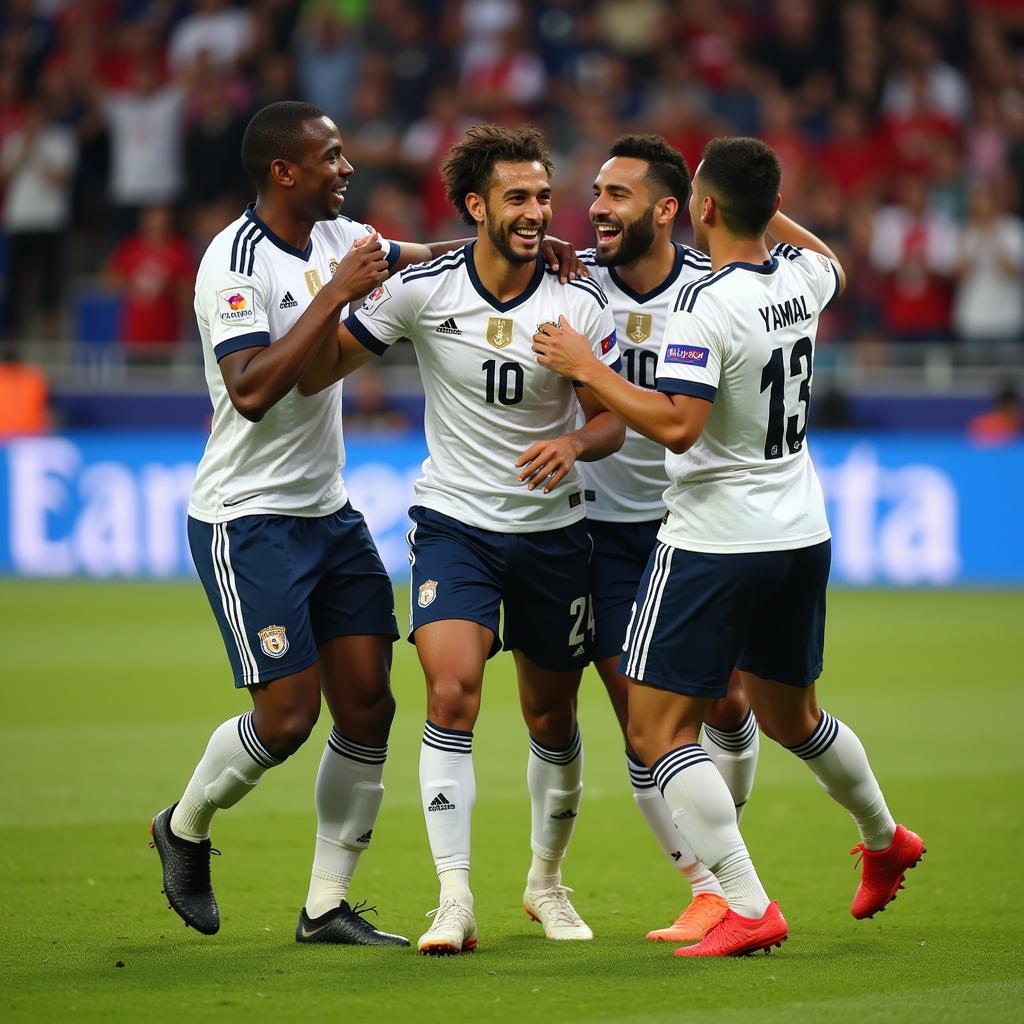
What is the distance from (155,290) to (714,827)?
13.6 m

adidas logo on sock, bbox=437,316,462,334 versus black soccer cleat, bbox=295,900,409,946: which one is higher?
adidas logo on sock, bbox=437,316,462,334

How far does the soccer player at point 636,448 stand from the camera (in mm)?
5957

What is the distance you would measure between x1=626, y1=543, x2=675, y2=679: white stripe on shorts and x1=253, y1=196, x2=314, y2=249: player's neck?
1652 millimetres

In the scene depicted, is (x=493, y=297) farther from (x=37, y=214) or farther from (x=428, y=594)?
(x=37, y=214)

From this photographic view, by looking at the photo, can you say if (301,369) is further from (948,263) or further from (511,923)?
(948,263)

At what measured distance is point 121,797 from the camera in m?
8.09

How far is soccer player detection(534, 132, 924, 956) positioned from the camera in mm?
5176

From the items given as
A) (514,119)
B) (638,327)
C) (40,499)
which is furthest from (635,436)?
(514,119)

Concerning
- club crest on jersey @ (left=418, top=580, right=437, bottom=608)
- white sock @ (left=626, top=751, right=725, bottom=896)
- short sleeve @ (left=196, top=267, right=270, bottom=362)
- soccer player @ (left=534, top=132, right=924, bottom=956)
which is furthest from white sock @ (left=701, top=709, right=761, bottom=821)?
short sleeve @ (left=196, top=267, right=270, bottom=362)

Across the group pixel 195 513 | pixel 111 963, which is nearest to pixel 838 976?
pixel 111 963

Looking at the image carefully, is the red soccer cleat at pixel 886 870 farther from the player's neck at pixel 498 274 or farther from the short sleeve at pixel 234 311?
the short sleeve at pixel 234 311

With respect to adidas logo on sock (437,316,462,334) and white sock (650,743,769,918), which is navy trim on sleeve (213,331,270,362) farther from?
white sock (650,743,769,918)

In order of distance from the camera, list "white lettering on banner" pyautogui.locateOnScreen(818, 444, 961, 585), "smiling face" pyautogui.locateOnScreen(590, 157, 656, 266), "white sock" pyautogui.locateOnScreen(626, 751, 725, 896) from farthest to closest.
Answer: "white lettering on banner" pyautogui.locateOnScreen(818, 444, 961, 585)
"smiling face" pyautogui.locateOnScreen(590, 157, 656, 266)
"white sock" pyautogui.locateOnScreen(626, 751, 725, 896)

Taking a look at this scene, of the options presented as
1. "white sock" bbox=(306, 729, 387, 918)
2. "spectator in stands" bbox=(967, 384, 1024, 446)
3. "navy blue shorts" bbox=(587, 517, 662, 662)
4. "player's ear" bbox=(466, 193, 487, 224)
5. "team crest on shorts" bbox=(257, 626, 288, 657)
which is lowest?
"white sock" bbox=(306, 729, 387, 918)
